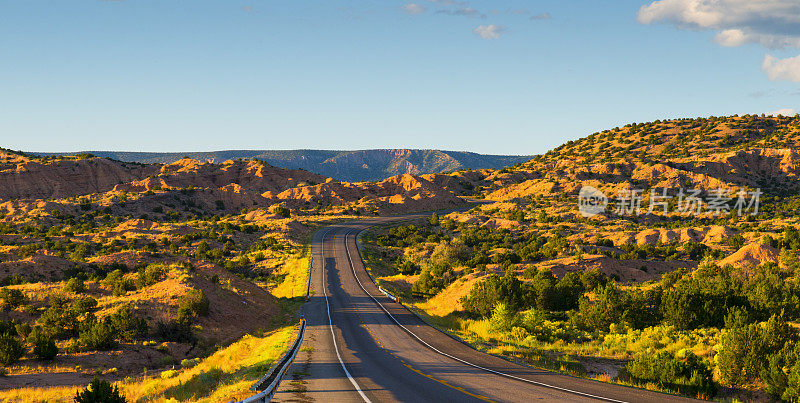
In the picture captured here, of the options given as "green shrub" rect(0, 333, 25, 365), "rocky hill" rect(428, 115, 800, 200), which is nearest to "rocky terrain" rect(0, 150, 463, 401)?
"green shrub" rect(0, 333, 25, 365)

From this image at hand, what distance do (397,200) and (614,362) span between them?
105005 millimetres

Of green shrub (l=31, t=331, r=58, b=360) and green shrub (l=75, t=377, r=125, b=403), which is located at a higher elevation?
green shrub (l=75, t=377, r=125, b=403)

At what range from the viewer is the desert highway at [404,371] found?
16422 millimetres

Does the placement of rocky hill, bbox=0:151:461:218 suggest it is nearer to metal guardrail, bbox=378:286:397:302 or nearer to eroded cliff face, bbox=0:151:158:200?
eroded cliff face, bbox=0:151:158:200

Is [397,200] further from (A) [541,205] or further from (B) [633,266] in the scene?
(B) [633,266]

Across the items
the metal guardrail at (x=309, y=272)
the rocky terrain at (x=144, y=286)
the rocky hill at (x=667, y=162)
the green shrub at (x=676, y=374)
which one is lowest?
the metal guardrail at (x=309, y=272)

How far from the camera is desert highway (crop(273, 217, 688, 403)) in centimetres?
1642

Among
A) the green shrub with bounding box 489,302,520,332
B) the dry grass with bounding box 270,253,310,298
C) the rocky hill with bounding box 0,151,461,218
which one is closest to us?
the green shrub with bounding box 489,302,520,332

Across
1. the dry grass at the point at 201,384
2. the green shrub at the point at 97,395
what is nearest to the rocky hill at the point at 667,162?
the dry grass at the point at 201,384

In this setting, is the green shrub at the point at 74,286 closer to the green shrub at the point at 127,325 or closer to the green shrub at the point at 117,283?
the green shrub at the point at 117,283

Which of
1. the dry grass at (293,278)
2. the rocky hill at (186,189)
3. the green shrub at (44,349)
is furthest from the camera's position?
the rocky hill at (186,189)

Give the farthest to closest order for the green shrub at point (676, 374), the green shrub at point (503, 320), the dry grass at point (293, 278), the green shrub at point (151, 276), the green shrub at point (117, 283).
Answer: the dry grass at point (293, 278)
the green shrub at point (151, 276)
the green shrub at point (117, 283)
the green shrub at point (503, 320)
the green shrub at point (676, 374)

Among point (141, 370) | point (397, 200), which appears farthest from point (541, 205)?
point (141, 370)

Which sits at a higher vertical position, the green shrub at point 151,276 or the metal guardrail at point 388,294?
the green shrub at point 151,276
